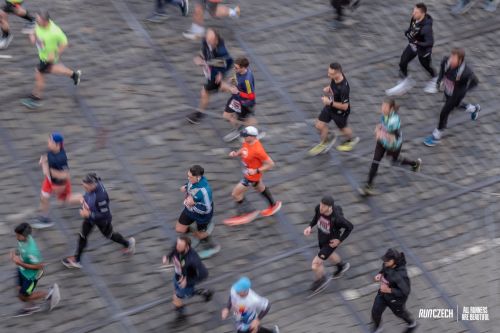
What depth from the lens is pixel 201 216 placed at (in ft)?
37.9

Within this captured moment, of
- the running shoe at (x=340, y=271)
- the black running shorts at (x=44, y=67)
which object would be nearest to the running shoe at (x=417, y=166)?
the running shoe at (x=340, y=271)

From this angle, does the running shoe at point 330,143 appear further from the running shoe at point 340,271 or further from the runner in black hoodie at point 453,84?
the running shoe at point 340,271

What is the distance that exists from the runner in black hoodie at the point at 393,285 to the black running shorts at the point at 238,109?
363 cm

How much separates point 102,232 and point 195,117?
3.23m

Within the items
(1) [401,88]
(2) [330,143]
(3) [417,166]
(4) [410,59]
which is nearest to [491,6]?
(4) [410,59]

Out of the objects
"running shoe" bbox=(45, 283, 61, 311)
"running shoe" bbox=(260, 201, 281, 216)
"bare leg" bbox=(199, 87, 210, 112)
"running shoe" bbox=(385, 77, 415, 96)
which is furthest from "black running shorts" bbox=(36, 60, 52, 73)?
"running shoe" bbox=(385, 77, 415, 96)

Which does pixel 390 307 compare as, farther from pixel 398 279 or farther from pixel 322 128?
pixel 322 128

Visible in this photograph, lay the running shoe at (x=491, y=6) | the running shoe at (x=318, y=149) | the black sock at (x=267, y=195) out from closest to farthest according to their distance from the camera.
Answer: the black sock at (x=267, y=195)
the running shoe at (x=318, y=149)
the running shoe at (x=491, y=6)

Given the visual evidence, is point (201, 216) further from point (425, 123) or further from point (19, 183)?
point (425, 123)

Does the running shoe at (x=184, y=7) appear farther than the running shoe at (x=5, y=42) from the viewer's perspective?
Yes

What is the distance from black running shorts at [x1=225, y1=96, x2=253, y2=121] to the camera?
13242 mm

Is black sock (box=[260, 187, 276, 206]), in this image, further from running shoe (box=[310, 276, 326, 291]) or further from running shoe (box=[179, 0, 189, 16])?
running shoe (box=[179, 0, 189, 16])

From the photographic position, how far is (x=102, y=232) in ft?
37.4

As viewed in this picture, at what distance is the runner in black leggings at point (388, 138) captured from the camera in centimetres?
1226
